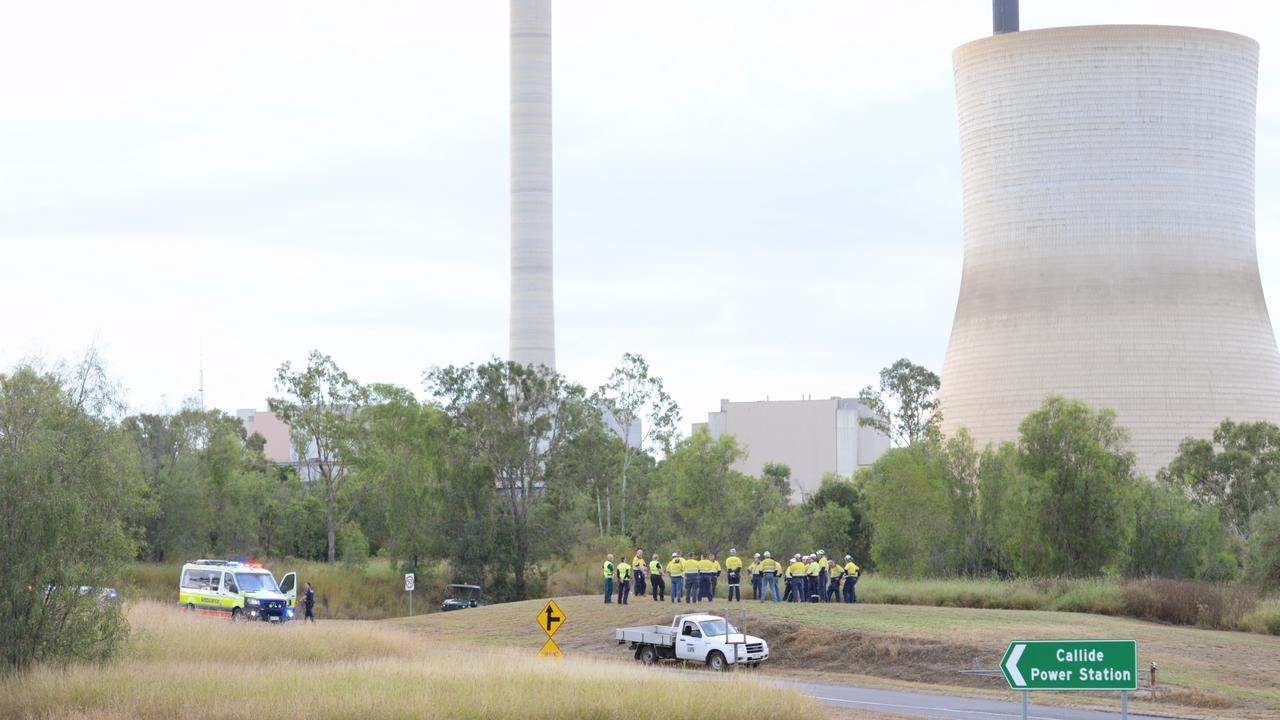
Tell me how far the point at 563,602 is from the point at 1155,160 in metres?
34.7

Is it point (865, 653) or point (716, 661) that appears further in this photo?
point (865, 653)

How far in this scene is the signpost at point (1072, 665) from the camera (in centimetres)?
1346

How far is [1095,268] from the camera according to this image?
205 feet

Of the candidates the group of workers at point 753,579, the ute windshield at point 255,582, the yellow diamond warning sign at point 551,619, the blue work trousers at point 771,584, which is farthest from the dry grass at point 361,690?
the blue work trousers at point 771,584

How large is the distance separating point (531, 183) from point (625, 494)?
634 inches

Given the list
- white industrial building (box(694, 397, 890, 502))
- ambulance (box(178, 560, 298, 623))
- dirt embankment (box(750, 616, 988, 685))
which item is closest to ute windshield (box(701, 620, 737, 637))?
dirt embankment (box(750, 616, 988, 685))

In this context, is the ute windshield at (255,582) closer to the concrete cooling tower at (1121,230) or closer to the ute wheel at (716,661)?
the ute wheel at (716,661)

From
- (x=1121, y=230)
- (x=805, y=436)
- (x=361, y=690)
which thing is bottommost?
(x=361, y=690)

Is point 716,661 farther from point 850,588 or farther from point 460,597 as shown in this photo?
point 460,597

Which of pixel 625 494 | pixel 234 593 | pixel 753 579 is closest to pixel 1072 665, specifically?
pixel 753 579

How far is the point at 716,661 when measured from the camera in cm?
2806

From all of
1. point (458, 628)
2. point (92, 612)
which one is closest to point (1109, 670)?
point (92, 612)

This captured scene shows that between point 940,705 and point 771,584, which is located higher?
point 771,584

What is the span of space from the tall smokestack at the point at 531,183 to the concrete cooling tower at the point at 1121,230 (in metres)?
23.0
